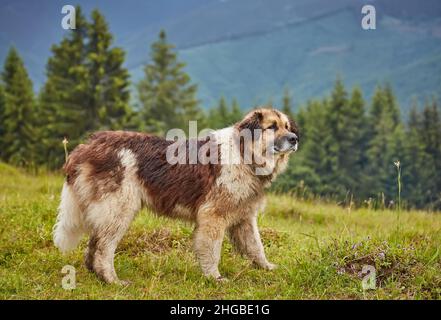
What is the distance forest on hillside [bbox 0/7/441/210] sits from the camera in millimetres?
38312

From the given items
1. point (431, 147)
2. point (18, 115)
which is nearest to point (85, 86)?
point (18, 115)

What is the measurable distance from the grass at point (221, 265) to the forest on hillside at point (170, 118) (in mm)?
26158

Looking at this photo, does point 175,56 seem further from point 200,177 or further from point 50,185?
point 200,177

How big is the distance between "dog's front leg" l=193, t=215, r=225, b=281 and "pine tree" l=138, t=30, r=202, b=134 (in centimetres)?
4309

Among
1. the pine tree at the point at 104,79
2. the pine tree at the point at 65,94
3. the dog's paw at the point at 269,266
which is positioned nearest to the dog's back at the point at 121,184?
the dog's paw at the point at 269,266

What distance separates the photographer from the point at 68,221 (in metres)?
7.04

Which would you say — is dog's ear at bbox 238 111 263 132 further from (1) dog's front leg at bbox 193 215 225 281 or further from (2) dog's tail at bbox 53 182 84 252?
(2) dog's tail at bbox 53 182 84 252

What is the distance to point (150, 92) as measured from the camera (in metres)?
52.1

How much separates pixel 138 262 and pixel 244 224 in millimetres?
1469

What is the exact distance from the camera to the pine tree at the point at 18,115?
39.6 m

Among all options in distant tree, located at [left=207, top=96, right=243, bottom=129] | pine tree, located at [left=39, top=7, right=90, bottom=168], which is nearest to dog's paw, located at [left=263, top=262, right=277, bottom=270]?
pine tree, located at [left=39, top=7, right=90, bottom=168]

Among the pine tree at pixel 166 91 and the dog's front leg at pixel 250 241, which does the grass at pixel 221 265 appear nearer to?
the dog's front leg at pixel 250 241

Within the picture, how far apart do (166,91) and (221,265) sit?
4516 centimetres

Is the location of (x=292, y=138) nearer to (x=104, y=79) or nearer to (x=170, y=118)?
(x=104, y=79)
